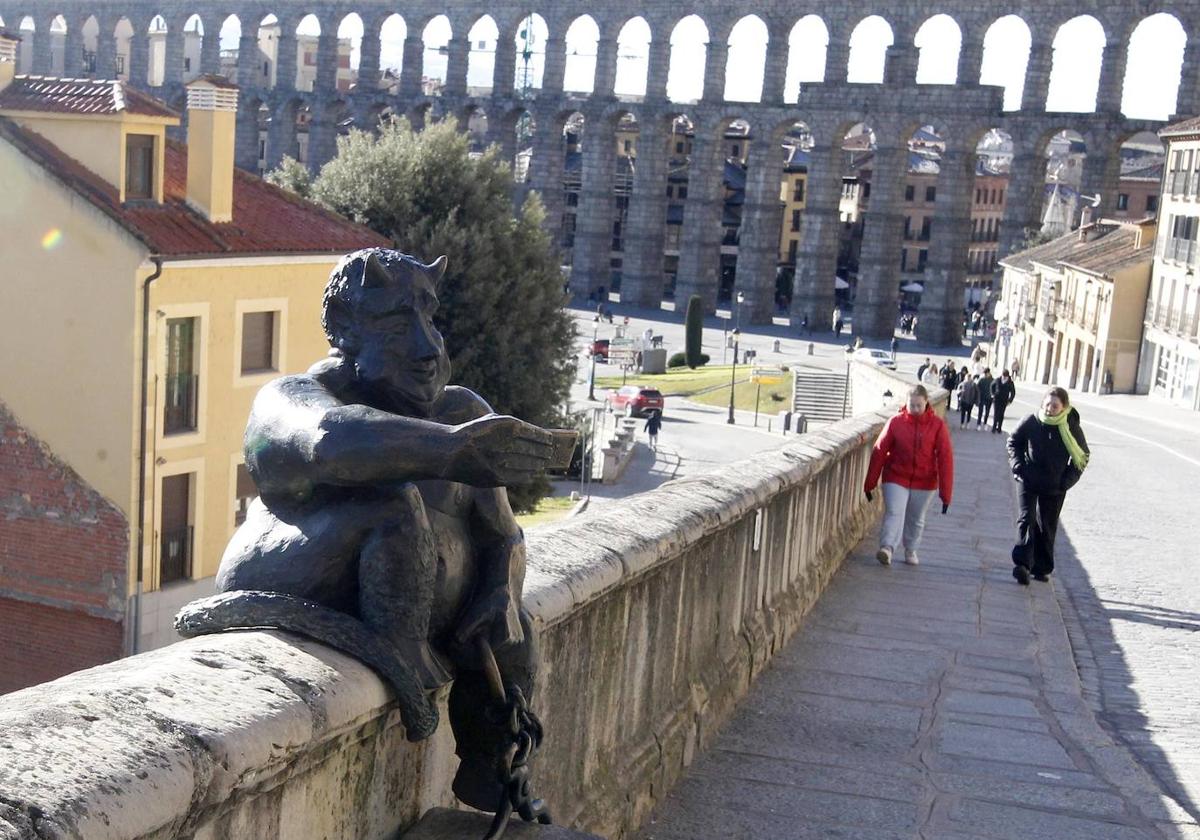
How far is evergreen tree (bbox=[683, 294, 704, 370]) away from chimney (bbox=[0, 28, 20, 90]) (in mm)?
35719

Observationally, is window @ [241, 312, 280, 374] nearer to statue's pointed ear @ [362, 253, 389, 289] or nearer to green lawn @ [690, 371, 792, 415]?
statue's pointed ear @ [362, 253, 389, 289]

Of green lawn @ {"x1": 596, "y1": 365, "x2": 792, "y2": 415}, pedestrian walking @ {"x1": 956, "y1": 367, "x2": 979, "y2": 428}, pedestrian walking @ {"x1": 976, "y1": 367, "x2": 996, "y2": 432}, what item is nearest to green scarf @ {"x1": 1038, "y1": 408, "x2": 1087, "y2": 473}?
pedestrian walking @ {"x1": 956, "y1": 367, "x2": 979, "y2": 428}

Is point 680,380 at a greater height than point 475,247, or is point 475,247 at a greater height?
point 475,247

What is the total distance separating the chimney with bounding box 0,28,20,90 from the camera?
65.8ft

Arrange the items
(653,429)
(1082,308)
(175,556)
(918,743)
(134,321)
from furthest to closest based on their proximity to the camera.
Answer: (1082,308)
(653,429)
(175,556)
(134,321)
(918,743)

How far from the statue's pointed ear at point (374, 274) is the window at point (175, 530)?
1607 centimetres

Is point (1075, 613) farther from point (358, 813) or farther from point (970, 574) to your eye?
point (358, 813)

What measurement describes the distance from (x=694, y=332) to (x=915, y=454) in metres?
46.5

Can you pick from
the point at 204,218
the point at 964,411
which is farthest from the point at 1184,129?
the point at 204,218

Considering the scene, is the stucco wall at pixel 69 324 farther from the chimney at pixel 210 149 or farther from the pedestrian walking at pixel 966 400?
the pedestrian walking at pixel 966 400

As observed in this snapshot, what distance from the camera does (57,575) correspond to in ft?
58.4

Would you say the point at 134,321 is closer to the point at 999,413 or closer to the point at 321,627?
the point at 999,413

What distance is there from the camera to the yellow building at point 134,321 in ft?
58.3

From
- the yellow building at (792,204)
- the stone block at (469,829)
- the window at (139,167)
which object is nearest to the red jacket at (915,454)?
the stone block at (469,829)
